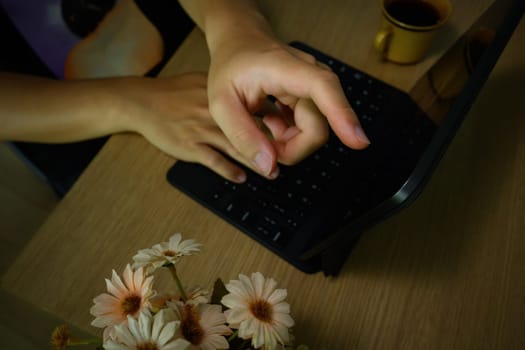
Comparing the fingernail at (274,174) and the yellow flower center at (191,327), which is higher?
the yellow flower center at (191,327)

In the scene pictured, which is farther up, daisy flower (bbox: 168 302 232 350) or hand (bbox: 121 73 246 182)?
daisy flower (bbox: 168 302 232 350)

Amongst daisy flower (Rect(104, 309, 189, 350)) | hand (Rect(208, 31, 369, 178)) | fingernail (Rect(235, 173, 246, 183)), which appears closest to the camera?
daisy flower (Rect(104, 309, 189, 350))

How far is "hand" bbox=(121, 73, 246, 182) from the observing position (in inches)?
21.5

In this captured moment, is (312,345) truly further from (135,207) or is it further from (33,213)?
(33,213)

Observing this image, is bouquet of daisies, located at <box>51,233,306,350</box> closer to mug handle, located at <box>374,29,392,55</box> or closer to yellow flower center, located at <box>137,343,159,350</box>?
yellow flower center, located at <box>137,343,159,350</box>

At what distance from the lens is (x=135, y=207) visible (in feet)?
1.73

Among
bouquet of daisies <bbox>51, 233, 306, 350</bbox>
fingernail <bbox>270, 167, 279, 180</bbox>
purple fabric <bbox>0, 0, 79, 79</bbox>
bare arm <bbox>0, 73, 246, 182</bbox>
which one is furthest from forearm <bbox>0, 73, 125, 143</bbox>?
bouquet of daisies <bbox>51, 233, 306, 350</bbox>

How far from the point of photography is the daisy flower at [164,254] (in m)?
0.29

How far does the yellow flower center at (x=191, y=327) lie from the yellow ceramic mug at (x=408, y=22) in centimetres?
47

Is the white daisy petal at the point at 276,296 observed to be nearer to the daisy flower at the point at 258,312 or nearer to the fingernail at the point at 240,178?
the daisy flower at the point at 258,312

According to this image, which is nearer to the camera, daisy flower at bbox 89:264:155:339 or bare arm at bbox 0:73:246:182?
daisy flower at bbox 89:264:155:339

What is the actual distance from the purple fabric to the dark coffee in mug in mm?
585

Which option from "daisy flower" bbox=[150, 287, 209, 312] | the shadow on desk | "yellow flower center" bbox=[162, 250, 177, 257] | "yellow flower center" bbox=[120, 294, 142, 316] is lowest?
the shadow on desk

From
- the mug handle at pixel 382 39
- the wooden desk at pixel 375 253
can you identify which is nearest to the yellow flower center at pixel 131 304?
the wooden desk at pixel 375 253
